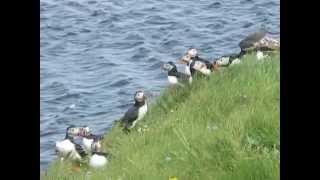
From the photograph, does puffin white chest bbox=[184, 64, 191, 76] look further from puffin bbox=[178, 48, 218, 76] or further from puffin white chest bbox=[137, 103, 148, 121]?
puffin white chest bbox=[137, 103, 148, 121]

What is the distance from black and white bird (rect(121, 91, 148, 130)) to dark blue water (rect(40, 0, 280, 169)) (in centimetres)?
2

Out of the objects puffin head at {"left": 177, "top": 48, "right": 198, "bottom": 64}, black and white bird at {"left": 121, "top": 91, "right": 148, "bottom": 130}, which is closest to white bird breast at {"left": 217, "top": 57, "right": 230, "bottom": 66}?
puffin head at {"left": 177, "top": 48, "right": 198, "bottom": 64}

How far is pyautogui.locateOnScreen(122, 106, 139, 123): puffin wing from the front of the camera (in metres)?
1.33

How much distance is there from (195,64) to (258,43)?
0.17m

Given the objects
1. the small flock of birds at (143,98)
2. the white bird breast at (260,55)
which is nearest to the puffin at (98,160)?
the small flock of birds at (143,98)

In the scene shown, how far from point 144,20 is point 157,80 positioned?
0.48ft

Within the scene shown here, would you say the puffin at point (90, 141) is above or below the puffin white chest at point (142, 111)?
below

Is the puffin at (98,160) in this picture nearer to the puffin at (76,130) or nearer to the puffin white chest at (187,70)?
the puffin at (76,130)

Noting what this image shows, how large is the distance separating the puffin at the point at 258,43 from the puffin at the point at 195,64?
0.31 feet

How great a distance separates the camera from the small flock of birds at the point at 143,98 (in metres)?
1.30
